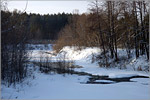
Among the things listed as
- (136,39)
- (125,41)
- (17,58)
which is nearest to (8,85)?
(17,58)

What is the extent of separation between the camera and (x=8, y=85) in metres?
8.13

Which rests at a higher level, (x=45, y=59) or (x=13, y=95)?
(x=45, y=59)

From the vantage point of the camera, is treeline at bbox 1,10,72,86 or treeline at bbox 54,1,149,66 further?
treeline at bbox 54,1,149,66

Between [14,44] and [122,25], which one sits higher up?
[122,25]

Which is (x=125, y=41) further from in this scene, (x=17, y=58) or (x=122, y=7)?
(x=17, y=58)

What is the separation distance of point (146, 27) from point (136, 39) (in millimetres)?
1590

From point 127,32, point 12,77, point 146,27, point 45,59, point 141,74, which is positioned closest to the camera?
point 12,77

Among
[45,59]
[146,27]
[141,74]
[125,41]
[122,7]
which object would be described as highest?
[122,7]

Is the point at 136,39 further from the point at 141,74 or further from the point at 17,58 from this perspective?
the point at 17,58

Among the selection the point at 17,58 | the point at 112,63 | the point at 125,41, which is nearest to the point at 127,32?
the point at 125,41

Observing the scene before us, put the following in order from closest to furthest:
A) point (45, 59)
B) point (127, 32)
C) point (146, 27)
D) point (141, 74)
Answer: point (141, 74) < point (45, 59) < point (146, 27) < point (127, 32)

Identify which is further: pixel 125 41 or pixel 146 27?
pixel 125 41

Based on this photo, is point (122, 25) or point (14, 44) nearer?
point (14, 44)

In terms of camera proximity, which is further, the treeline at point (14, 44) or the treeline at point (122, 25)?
the treeline at point (122, 25)
